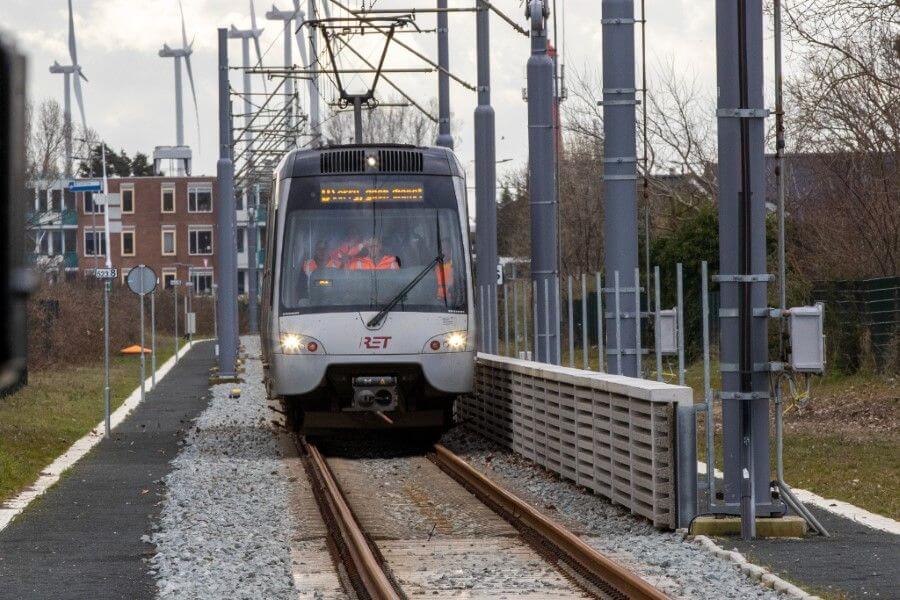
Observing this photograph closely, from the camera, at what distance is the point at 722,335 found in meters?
11.4

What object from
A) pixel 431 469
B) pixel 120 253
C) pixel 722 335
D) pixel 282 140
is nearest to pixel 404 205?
pixel 431 469

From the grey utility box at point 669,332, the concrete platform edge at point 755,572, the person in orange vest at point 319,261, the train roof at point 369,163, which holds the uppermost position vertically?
the train roof at point 369,163

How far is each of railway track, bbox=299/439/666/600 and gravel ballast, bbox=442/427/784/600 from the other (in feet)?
0.84

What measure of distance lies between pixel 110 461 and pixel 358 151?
466cm

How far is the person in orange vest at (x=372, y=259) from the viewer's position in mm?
18531

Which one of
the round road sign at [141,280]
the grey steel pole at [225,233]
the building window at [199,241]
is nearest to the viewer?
the round road sign at [141,280]

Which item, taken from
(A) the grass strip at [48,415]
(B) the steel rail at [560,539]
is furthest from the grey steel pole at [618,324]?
(A) the grass strip at [48,415]

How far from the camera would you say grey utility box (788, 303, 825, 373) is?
1065 cm

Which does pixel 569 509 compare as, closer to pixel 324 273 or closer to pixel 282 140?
pixel 324 273

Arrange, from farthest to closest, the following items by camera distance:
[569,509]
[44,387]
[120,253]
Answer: [120,253], [44,387], [569,509]

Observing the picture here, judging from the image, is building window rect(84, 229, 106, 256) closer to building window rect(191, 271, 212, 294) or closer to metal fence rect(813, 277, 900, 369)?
building window rect(191, 271, 212, 294)

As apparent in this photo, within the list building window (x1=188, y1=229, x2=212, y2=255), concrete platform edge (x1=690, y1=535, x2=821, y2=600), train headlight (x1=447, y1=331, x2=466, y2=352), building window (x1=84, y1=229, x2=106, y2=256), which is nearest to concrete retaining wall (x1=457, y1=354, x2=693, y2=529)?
train headlight (x1=447, y1=331, x2=466, y2=352)

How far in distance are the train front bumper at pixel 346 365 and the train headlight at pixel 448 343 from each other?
6 centimetres

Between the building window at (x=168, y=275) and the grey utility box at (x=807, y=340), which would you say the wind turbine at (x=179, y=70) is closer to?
the building window at (x=168, y=275)
